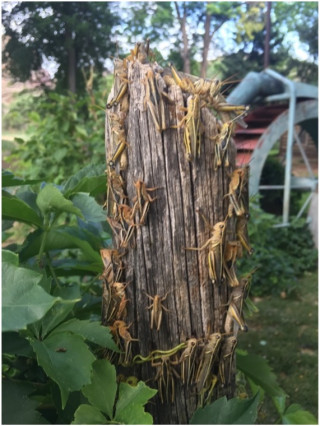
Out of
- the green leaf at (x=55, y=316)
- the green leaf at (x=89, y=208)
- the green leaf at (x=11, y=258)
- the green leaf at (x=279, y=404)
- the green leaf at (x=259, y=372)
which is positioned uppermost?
the green leaf at (x=89, y=208)

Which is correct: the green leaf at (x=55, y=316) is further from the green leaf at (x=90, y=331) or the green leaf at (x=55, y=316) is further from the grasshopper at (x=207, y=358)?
the grasshopper at (x=207, y=358)

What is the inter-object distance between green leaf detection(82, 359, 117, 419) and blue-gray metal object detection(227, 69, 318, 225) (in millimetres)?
2640

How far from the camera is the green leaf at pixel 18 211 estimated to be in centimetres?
48

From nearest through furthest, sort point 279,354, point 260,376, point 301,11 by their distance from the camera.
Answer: point 260,376 → point 279,354 → point 301,11

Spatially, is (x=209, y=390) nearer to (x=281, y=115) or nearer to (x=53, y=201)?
(x=53, y=201)

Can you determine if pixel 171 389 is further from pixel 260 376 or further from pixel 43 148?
pixel 43 148

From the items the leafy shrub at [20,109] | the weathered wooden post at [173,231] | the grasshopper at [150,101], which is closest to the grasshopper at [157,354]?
the weathered wooden post at [173,231]

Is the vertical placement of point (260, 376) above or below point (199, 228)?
below

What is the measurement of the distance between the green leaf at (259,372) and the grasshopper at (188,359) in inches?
4.7

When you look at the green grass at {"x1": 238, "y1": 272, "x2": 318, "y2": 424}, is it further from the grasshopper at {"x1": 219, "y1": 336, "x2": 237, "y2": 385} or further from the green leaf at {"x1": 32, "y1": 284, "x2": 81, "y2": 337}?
the green leaf at {"x1": 32, "y1": 284, "x2": 81, "y2": 337}

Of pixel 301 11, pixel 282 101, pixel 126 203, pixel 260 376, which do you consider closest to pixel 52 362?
pixel 126 203

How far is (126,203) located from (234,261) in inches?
4.7

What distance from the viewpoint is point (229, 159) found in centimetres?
46

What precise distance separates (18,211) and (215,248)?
8.1 inches
